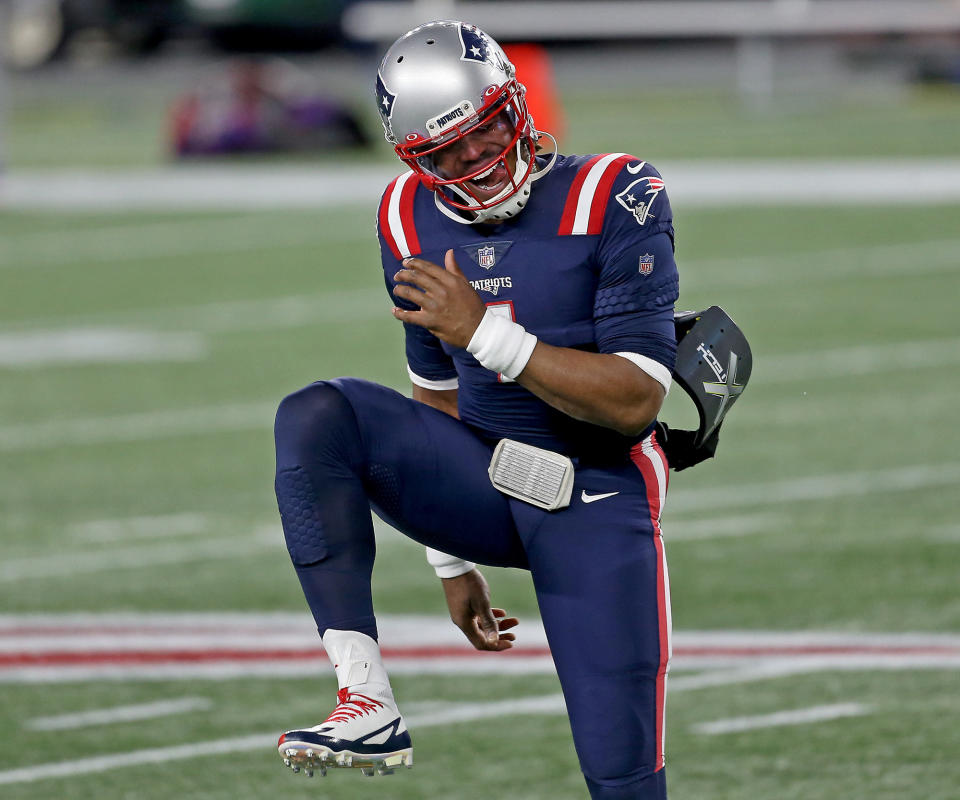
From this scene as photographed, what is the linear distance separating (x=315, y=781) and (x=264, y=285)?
30.9 feet

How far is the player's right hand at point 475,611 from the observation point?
418 cm

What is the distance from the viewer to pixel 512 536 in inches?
156

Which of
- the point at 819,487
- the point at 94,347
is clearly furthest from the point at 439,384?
the point at 94,347

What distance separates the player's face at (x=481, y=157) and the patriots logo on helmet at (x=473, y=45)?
0.12 m

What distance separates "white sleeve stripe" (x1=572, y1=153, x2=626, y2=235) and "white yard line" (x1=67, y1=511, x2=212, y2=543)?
398 centimetres

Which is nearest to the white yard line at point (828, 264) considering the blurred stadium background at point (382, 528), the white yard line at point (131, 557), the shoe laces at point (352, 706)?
the blurred stadium background at point (382, 528)

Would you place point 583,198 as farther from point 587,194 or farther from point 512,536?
point 512,536

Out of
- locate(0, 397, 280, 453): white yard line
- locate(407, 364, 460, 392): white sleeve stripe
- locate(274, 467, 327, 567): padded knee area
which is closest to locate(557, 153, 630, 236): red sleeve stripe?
locate(407, 364, 460, 392): white sleeve stripe

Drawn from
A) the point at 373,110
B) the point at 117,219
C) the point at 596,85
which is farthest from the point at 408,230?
the point at 596,85

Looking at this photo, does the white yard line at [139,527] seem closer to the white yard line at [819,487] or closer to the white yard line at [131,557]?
the white yard line at [131,557]

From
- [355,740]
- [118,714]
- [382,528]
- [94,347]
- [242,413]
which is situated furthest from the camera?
[94,347]

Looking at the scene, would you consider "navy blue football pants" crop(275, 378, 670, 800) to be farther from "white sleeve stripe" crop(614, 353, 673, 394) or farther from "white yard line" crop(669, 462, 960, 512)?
"white yard line" crop(669, 462, 960, 512)

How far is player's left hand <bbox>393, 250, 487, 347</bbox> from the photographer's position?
11.9 feet

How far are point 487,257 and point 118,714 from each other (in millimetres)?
2162
